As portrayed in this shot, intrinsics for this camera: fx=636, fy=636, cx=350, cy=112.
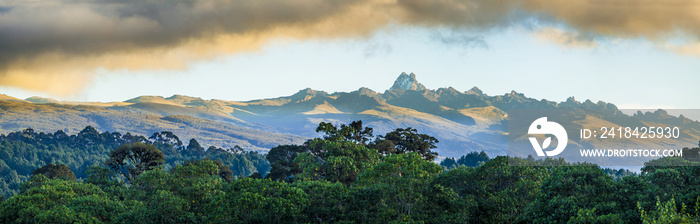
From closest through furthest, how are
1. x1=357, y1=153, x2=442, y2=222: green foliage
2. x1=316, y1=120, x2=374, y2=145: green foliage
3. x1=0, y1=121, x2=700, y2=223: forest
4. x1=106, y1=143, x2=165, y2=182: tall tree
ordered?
x1=0, y1=121, x2=700, y2=223: forest
x1=357, y1=153, x2=442, y2=222: green foliage
x1=316, y1=120, x2=374, y2=145: green foliage
x1=106, y1=143, x2=165, y2=182: tall tree

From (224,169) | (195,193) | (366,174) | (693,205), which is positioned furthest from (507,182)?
(224,169)

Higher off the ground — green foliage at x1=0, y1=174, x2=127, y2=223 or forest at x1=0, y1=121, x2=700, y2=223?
forest at x1=0, y1=121, x2=700, y2=223

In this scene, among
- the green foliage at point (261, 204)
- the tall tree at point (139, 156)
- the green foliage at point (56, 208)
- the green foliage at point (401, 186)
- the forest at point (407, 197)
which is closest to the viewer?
the forest at point (407, 197)

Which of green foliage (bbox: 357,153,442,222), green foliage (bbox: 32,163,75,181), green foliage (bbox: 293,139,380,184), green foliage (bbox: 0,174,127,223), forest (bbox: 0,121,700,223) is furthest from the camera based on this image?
green foliage (bbox: 32,163,75,181)

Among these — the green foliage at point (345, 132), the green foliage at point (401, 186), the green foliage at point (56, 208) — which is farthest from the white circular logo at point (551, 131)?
the green foliage at point (56, 208)

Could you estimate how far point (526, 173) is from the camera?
45500 mm

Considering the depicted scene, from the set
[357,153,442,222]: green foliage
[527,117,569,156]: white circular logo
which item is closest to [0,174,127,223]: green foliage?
[357,153,442,222]: green foliage

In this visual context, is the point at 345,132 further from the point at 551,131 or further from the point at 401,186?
the point at 551,131

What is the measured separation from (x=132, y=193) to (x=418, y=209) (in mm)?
29433

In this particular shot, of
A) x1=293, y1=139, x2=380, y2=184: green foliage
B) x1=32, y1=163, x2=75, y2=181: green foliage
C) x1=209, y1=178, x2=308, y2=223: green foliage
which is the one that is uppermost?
x1=293, y1=139, x2=380, y2=184: green foliage

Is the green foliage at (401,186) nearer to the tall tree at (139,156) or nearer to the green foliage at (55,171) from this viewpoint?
the tall tree at (139,156)

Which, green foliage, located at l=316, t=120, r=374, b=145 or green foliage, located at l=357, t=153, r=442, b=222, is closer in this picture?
green foliage, located at l=357, t=153, r=442, b=222

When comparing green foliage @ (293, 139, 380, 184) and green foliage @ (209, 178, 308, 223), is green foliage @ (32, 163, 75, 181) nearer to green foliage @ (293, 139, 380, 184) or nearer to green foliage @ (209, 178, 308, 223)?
green foliage @ (293, 139, 380, 184)

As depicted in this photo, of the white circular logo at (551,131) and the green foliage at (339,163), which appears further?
the green foliage at (339,163)
